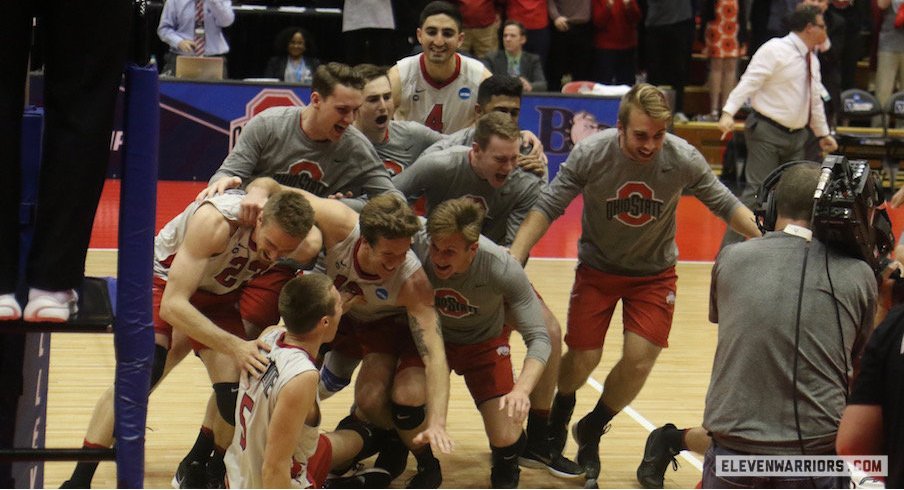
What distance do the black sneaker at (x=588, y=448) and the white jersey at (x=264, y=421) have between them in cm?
172

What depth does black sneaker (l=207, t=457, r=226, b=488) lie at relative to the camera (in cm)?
567

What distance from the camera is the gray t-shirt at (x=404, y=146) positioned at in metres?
6.92

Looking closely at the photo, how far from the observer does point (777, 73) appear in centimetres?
1082

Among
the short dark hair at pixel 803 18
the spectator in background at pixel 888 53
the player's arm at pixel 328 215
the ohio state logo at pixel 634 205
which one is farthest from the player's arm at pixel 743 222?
the spectator in background at pixel 888 53

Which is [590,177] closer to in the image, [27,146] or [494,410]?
[494,410]

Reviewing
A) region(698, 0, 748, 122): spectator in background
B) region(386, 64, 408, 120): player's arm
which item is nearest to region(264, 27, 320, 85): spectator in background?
region(698, 0, 748, 122): spectator in background

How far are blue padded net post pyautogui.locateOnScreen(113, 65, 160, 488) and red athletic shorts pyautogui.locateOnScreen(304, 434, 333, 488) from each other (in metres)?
1.81

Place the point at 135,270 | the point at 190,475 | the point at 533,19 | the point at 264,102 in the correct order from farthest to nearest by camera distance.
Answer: the point at 533,19 → the point at 264,102 → the point at 190,475 → the point at 135,270

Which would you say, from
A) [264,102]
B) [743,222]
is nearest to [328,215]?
[743,222]

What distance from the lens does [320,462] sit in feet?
16.8

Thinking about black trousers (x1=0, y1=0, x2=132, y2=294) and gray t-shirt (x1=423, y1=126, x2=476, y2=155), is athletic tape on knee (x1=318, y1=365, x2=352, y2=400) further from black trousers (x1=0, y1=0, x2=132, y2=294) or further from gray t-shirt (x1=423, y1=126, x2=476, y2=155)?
black trousers (x1=0, y1=0, x2=132, y2=294)

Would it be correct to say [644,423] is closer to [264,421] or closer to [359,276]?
[359,276]

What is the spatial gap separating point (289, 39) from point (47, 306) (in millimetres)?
10779

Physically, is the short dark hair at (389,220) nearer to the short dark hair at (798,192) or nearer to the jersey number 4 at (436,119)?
the short dark hair at (798,192)
